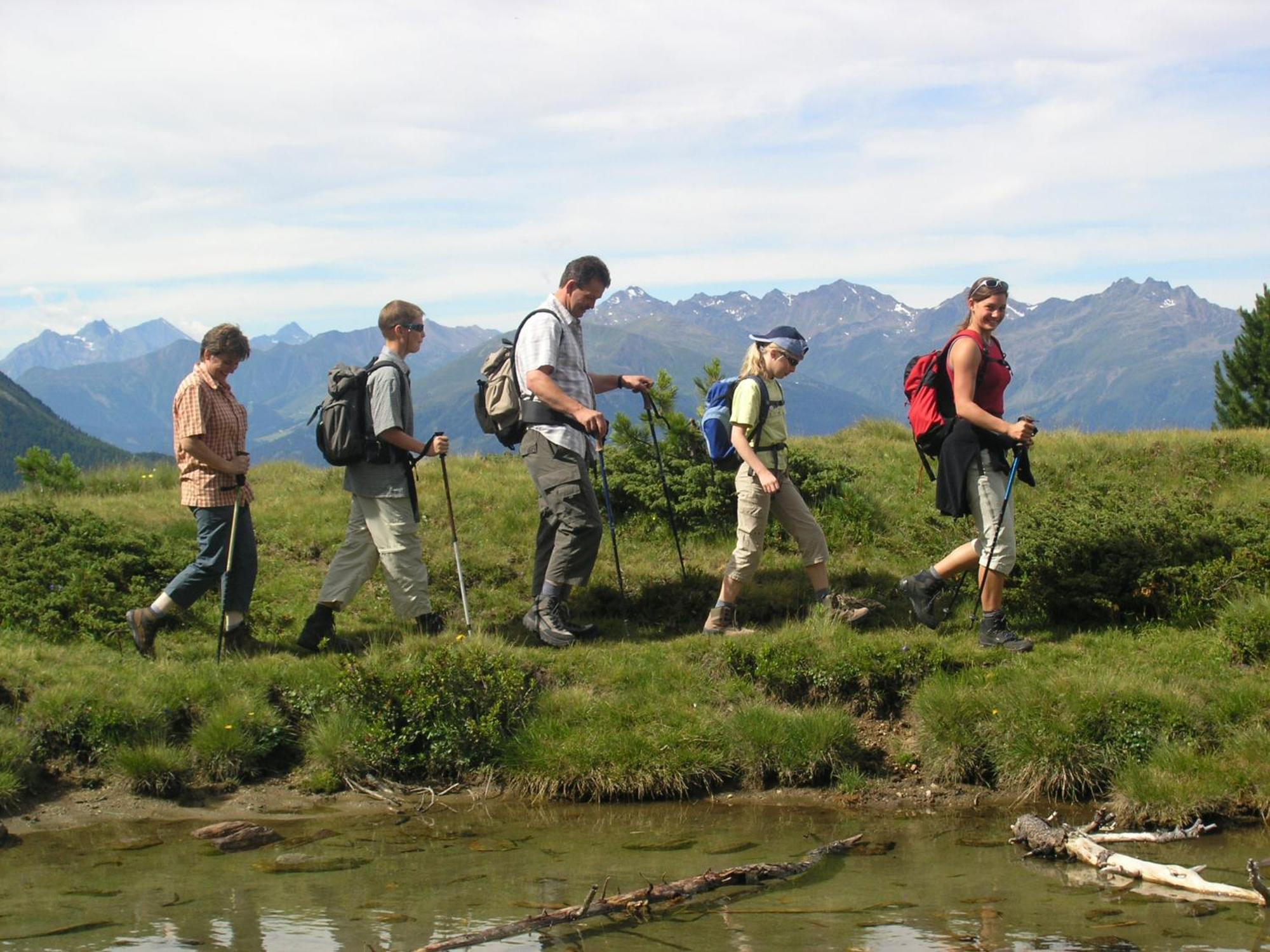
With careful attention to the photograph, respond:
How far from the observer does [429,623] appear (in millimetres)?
9844

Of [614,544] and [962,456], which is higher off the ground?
[962,456]

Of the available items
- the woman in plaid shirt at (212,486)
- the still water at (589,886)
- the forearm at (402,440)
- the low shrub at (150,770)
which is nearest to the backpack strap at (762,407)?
the forearm at (402,440)

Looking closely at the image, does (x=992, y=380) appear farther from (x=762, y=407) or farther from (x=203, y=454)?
(x=203, y=454)

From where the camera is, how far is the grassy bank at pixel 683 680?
800 centimetres

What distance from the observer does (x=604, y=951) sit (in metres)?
5.59

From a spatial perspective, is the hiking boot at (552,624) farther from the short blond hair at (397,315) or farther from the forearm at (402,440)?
the short blond hair at (397,315)

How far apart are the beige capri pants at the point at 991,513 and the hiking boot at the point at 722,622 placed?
1.94 metres

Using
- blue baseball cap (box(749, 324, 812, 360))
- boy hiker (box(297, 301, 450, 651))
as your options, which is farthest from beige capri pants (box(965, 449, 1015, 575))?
boy hiker (box(297, 301, 450, 651))

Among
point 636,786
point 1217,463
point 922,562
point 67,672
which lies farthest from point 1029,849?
point 1217,463

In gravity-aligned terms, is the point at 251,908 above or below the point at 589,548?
below

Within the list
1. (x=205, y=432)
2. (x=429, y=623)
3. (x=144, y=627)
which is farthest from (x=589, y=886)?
(x=205, y=432)

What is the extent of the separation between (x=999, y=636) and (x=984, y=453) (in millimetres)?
1388

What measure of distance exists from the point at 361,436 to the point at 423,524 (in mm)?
3079

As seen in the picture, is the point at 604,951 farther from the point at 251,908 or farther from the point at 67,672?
the point at 67,672
